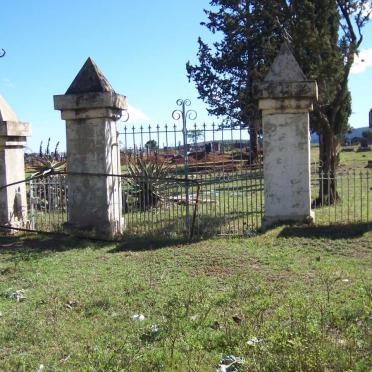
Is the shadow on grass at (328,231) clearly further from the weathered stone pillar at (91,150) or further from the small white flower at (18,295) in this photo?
the small white flower at (18,295)

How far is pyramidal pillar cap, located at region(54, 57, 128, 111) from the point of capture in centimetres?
928

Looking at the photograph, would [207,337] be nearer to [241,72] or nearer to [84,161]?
[84,161]

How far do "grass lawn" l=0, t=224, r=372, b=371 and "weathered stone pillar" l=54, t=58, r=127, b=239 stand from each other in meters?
1.03

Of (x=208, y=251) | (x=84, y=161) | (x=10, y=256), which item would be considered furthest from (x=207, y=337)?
(x=84, y=161)

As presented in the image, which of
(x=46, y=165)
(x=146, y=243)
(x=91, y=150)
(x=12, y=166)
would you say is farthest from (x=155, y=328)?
(x=46, y=165)

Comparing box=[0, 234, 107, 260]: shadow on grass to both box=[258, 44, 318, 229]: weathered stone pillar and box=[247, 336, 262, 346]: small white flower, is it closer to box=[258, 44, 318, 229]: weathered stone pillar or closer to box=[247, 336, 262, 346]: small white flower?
box=[258, 44, 318, 229]: weathered stone pillar

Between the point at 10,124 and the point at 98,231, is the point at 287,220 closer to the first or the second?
the point at 98,231

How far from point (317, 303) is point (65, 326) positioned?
7.84 feet

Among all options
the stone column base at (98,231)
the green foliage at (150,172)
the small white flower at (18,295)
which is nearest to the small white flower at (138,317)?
the small white flower at (18,295)

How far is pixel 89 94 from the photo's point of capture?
30.6 feet

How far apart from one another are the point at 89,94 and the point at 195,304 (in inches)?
210

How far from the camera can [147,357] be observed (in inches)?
158

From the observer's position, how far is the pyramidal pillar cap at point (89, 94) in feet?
30.5

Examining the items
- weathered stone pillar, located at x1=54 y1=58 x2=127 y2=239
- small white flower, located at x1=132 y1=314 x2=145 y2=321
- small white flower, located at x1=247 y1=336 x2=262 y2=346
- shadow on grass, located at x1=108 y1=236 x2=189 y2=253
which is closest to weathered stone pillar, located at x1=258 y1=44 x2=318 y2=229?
shadow on grass, located at x1=108 y1=236 x2=189 y2=253
